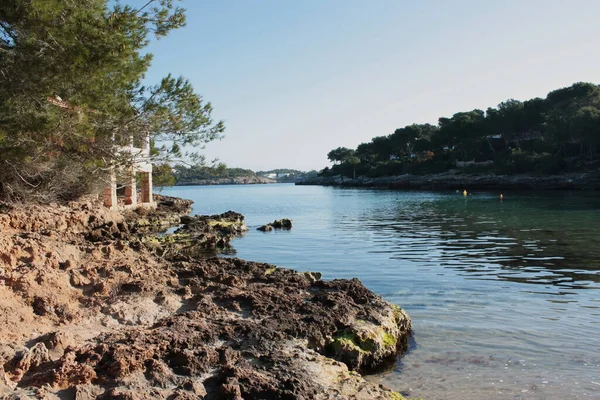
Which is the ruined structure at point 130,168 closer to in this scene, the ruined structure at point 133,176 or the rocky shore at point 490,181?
the ruined structure at point 133,176

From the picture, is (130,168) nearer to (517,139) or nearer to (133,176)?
(133,176)

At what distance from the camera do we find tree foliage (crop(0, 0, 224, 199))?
902 cm

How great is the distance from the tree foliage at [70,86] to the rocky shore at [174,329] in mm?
3042

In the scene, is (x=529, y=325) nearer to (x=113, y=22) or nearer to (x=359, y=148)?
(x=113, y=22)

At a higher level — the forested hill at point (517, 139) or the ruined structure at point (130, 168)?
the forested hill at point (517, 139)

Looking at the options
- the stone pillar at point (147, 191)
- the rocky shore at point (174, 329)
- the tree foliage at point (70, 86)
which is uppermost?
the tree foliage at point (70, 86)

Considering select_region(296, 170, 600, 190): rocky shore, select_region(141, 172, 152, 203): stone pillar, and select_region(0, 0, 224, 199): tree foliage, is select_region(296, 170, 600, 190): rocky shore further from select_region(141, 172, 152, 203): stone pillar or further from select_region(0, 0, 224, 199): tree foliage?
select_region(0, 0, 224, 199): tree foliage

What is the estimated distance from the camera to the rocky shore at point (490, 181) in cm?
5734

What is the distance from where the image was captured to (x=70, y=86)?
10203 mm

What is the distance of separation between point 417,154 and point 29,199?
93.3 meters

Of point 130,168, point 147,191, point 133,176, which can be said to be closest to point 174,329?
point 130,168

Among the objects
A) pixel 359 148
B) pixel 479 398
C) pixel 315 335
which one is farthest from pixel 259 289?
pixel 359 148

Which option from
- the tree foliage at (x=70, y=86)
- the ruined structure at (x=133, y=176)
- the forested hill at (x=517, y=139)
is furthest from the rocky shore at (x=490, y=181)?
the tree foliage at (x=70, y=86)

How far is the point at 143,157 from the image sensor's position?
15.4 meters
